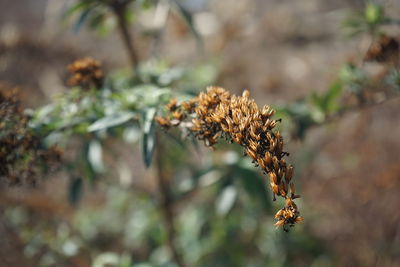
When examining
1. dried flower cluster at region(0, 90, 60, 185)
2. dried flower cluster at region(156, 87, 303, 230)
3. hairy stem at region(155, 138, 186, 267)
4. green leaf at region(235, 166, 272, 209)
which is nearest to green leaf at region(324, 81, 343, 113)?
green leaf at region(235, 166, 272, 209)

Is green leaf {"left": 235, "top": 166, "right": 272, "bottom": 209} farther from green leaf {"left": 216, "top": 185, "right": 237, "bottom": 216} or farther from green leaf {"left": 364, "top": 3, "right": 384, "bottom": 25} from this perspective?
green leaf {"left": 364, "top": 3, "right": 384, "bottom": 25}

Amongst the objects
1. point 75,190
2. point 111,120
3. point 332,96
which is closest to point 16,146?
point 111,120

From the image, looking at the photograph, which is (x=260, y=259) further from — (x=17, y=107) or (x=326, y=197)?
(x=17, y=107)

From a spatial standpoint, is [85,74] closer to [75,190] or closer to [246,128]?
[75,190]

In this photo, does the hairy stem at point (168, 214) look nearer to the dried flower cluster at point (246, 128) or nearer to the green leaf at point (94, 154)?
the green leaf at point (94, 154)

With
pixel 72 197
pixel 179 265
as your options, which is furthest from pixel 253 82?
pixel 72 197

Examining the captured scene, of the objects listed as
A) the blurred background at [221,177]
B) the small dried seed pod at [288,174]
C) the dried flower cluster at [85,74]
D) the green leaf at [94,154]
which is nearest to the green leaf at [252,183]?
the blurred background at [221,177]
